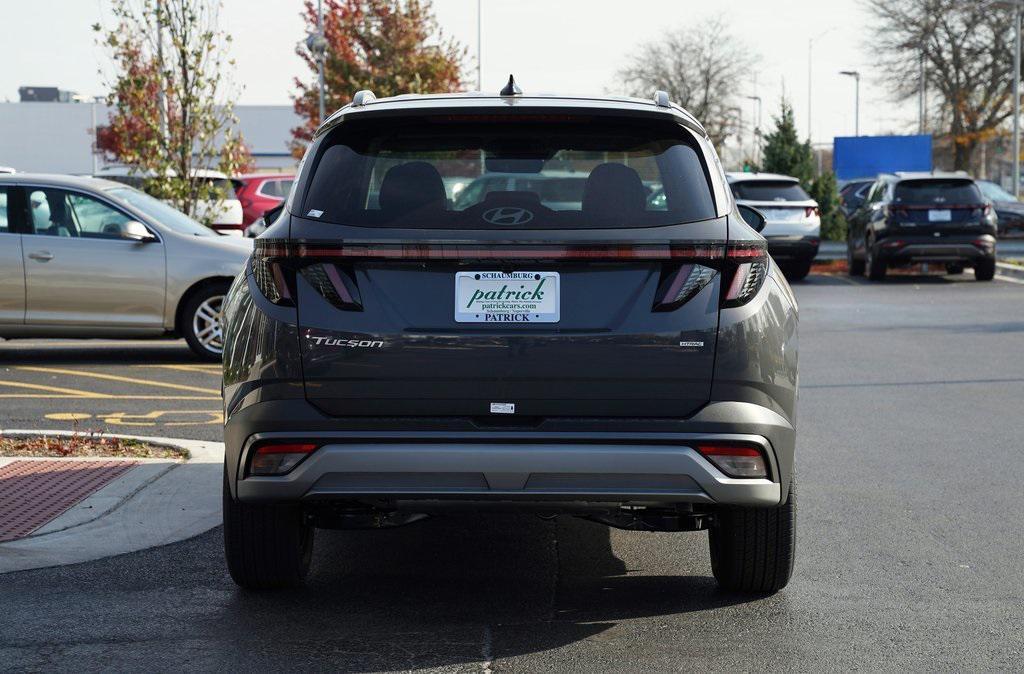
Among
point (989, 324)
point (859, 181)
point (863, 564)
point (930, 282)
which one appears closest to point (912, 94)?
point (859, 181)

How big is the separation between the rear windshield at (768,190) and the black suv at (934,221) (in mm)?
1332

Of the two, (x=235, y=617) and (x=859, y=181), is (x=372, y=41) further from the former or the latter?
(x=235, y=617)

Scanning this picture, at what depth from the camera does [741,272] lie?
16.0 feet

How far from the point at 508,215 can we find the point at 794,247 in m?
19.9

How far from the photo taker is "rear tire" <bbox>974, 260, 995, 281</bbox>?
23.7m

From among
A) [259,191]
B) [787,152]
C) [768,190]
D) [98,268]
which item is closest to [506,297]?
[98,268]

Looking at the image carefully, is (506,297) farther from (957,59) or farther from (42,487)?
(957,59)

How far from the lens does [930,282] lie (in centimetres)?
2422

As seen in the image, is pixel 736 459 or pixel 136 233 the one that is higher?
Result: pixel 136 233

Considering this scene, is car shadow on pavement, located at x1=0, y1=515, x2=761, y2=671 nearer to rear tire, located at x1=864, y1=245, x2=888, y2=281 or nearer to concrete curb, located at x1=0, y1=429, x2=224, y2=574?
concrete curb, located at x1=0, y1=429, x2=224, y2=574

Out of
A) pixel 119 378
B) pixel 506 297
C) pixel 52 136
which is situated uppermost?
pixel 52 136

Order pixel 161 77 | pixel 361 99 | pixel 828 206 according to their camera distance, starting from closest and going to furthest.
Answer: pixel 361 99, pixel 161 77, pixel 828 206

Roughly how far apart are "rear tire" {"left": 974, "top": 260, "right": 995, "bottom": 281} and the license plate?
66.5ft

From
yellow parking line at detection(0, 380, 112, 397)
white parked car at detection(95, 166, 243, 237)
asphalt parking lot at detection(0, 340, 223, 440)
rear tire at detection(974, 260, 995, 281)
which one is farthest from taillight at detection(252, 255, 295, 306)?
rear tire at detection(974, 260, 995, 281)
